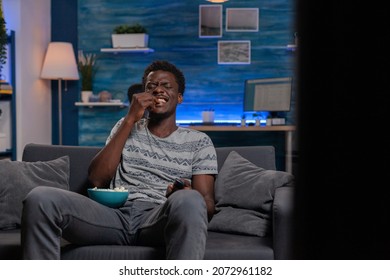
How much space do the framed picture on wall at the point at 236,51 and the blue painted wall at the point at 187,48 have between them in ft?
0.12

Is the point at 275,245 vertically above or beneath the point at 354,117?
beneath

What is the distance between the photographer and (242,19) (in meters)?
4.78

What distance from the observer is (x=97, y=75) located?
4.94m

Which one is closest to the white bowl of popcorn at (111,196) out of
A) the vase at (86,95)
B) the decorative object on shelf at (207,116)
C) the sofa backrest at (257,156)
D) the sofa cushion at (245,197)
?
the sofa cushion at (245,197)

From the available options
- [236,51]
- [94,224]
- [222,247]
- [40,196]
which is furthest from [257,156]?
[236,51]

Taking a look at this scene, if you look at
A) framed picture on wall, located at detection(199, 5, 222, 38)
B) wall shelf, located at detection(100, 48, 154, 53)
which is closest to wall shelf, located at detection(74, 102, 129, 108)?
wall shelf, located at detection(100, 48, 154, 53)

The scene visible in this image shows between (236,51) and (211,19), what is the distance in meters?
0.33

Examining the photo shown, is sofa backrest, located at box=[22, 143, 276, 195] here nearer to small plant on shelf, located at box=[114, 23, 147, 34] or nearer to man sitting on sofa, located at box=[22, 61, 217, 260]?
man sitting on sofa, located at box=[22, 61, 217, 260]

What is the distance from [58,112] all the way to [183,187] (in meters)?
3.55

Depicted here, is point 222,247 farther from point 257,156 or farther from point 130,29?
point 130,29

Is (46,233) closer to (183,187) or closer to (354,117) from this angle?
(183,187)

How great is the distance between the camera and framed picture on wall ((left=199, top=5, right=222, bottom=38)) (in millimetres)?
4801
